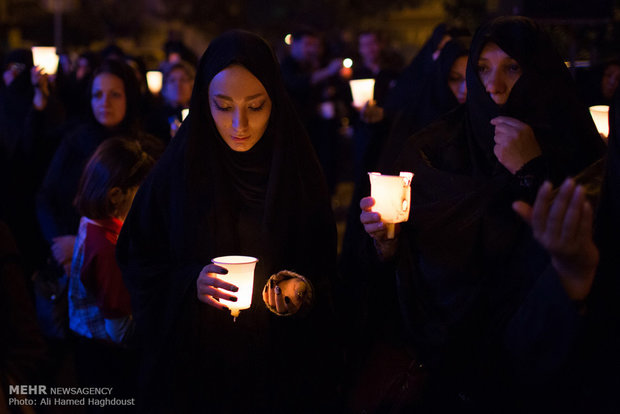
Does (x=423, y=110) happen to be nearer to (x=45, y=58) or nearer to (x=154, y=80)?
(x=45, y=58)

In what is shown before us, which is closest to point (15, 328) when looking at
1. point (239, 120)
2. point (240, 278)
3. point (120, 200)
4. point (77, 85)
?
point (120, 200)

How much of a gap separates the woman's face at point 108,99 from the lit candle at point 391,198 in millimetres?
2687

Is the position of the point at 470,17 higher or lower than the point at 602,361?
higher

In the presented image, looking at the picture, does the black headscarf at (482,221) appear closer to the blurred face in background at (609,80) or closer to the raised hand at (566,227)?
the raised hand at (566,227)

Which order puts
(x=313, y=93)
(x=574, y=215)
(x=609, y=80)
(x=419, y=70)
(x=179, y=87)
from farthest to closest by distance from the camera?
(x=313, y=93)
(x=179, y=87)
(x=609, y=80)
(x=419, y=70)
(x=574, y=215)

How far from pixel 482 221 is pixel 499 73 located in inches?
26.0

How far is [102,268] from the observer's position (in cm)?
325

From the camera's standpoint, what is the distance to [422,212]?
8.74ft

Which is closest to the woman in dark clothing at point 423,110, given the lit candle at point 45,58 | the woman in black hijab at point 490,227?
the woman in black hijab at point 490,227

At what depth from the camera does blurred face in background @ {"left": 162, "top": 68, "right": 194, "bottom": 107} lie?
6.50m

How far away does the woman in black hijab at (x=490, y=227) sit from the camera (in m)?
2.32

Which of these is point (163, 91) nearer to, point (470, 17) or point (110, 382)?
point (110, 382)

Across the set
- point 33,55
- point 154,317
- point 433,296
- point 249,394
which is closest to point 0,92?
point 33,55

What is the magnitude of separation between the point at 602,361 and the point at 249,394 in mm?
1359
